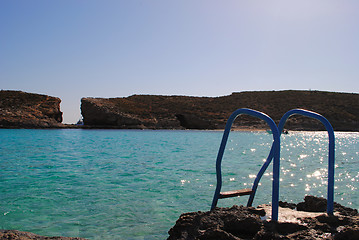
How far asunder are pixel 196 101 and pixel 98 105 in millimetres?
33167

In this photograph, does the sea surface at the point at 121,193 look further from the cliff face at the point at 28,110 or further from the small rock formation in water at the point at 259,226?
the cliff face at the point at 28,110

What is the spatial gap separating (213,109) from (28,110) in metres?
47.7

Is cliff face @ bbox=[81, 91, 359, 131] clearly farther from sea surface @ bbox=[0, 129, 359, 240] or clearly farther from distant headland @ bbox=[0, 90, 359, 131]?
sea surface @ bbox=[0, 129, 359, 240]

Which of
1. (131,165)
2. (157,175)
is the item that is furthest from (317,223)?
(131,165)

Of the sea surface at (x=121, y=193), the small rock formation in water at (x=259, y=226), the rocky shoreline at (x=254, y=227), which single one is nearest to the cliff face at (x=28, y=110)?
the sea surface at (x=121, y=193)

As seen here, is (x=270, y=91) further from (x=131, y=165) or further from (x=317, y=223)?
(x=317, y=223)

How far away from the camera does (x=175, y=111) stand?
77.5m

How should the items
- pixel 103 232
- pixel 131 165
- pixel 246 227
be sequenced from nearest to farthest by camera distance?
pixel 246 227 → pixel 103 232 → pixel 131 165

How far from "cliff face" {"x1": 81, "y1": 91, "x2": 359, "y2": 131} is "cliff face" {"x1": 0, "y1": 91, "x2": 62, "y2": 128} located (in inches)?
306

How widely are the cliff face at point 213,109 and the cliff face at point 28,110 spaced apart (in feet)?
25.5

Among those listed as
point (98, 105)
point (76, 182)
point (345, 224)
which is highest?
point (98, 105)

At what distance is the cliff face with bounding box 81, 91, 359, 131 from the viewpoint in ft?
223

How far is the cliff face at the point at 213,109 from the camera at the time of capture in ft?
223

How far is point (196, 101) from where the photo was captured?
89.9 m
